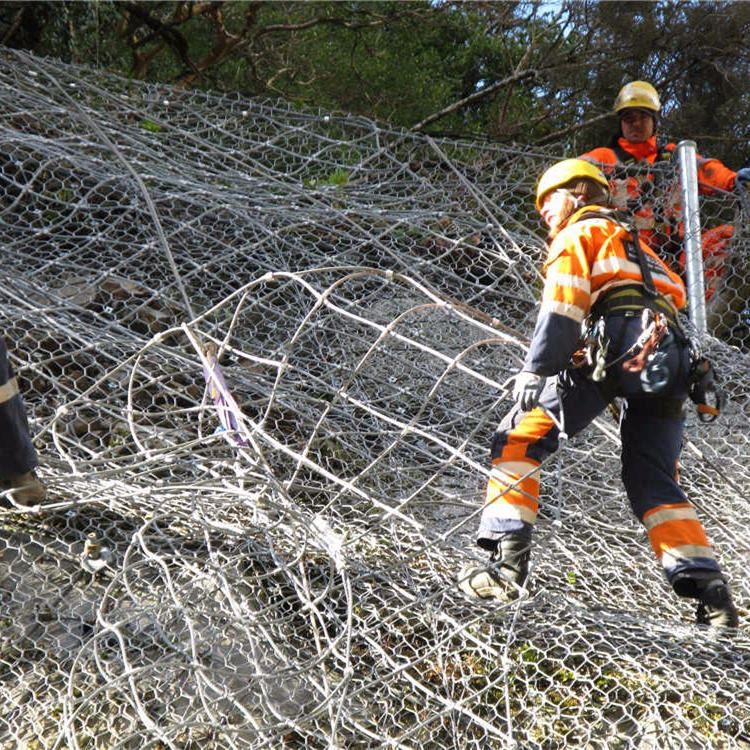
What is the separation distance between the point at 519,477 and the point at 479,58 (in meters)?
6.10

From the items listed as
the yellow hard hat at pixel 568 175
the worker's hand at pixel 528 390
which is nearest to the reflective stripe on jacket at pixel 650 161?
the yellow hard hat at pixel 568 175

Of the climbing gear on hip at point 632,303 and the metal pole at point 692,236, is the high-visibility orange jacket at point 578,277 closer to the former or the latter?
the climbing gear on hip at point 632,303

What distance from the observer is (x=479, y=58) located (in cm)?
845

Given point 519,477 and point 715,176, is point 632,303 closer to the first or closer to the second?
point 519,477

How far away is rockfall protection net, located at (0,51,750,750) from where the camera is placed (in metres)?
2.64

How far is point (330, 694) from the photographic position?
246 cm

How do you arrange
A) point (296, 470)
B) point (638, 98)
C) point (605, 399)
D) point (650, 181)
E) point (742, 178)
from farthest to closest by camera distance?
1. point (638, 98)
2. point (650, 181)
3. point (742, 178)
4. point (605, 399)
5. point (296, 470)

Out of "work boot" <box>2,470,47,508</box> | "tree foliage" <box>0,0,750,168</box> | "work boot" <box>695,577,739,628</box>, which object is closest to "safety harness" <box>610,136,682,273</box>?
"tree foliage" <box>0,0,750,168</box>

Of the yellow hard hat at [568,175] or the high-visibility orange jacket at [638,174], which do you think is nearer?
the yellow hard hat at [568,175]

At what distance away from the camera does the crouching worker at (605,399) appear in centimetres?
288

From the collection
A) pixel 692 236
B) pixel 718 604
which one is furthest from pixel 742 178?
pixel 718 604

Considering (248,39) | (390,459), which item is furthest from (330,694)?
(248,39)

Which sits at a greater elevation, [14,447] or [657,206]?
[657,206]

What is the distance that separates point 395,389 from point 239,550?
52.6 inches
